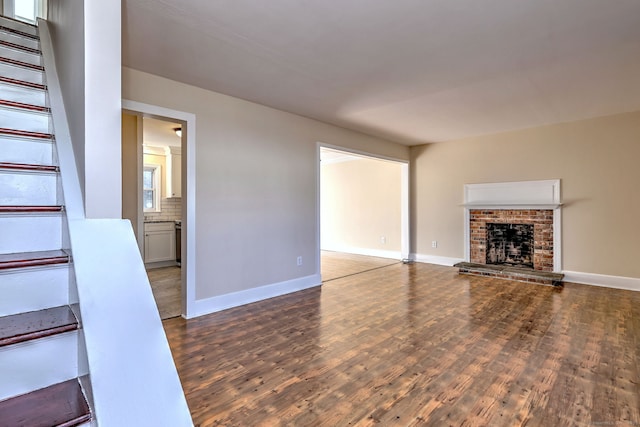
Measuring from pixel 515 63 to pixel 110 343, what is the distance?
11.2 ft

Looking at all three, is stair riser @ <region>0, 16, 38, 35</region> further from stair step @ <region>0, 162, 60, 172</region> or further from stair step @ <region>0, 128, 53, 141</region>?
stair step @ <region>0, 162, 60, 172</region>

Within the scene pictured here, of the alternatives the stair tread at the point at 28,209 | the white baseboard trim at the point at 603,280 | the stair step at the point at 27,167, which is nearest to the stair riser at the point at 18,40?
the stair step at the point at 27,167

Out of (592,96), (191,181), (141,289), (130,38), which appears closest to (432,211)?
(592,96)

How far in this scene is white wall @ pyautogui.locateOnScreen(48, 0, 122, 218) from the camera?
1180 millimetres

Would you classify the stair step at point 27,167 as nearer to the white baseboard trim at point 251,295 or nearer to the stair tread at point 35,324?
the stair tread at point 35,324

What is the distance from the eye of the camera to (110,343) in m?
0.79

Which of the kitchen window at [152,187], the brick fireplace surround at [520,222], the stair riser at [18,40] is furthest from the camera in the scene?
the kitchen window at [152,187]

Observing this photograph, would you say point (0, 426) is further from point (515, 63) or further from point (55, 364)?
point (515, 63)

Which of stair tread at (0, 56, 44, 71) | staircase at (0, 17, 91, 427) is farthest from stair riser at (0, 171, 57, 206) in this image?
stair tread at (0, 56, 44, 71)

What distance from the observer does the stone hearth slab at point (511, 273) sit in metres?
4.58

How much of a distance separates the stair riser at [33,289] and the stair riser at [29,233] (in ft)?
0.88

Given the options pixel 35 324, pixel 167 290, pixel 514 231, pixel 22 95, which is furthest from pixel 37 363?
pixel 514 231

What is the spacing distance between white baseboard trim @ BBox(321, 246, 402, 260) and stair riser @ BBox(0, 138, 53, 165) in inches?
245

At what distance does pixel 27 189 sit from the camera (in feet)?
4.76
